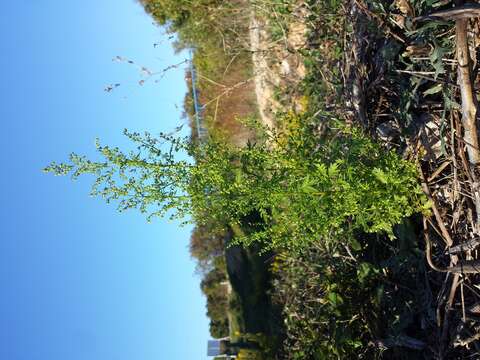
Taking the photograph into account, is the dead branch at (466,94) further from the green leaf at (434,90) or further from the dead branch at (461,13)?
the green leaf at (434,90)

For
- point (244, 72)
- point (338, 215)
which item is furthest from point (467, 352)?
point (244, 72)

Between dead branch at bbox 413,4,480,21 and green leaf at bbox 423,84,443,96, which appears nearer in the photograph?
dead branch at bbox 413,4,480,21

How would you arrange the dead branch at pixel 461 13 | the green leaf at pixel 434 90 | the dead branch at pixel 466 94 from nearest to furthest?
the dead branch at pixel 461 13 → the dead branch at pixel 466 94 → the green leaf at pixel 434 90

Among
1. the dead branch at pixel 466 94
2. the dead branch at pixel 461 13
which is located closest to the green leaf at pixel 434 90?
the dead branch at pixel 466 94

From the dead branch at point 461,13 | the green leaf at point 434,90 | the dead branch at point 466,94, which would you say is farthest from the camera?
the green leaf at point 434,90

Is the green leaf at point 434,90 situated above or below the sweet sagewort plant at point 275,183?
above

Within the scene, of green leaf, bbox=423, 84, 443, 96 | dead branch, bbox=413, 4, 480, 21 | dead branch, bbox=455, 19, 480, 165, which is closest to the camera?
dead branch, bbox=413, 4, 480, 21

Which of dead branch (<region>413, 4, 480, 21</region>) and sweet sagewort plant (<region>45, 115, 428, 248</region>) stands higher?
dead branch (<region>413, 4, 480, 21</region>)

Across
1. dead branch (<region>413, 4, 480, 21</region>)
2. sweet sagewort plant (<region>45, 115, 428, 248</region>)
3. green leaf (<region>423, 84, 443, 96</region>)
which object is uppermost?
dead branch (<region>413, 4, 480, 21</region>)

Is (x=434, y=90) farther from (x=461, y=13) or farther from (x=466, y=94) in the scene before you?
Result: (x=461, y=13)

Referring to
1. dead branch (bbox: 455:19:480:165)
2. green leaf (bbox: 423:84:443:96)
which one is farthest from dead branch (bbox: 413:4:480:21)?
green leaf (bbox: 423:84:443:96)

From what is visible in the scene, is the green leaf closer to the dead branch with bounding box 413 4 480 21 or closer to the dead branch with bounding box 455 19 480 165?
the dead branch with bounding box 455 19 480 165

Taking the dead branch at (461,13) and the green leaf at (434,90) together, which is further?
the green leaf at (434,90)

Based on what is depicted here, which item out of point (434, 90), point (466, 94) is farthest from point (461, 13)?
point (434, 90)
